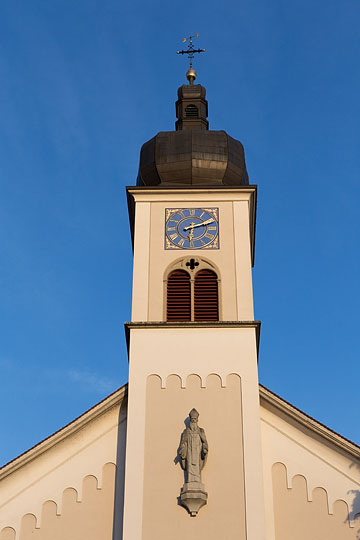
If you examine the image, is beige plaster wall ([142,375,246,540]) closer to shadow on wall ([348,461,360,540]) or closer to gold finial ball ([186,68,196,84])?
shadow on wall ([348,461,360,540])

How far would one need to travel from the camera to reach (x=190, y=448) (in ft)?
59.7

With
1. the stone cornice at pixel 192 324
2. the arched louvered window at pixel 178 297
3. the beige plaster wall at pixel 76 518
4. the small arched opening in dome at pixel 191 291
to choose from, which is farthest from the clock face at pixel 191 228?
the beige plaster wall at pixel 76 518

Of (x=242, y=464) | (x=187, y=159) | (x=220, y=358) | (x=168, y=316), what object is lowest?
(x=242, y=464)

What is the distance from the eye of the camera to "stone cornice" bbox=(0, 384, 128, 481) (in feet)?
61.9

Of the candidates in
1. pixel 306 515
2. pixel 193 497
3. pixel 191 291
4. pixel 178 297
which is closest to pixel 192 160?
pixel 191 291

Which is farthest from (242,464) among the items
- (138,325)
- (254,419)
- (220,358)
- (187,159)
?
(187,159)

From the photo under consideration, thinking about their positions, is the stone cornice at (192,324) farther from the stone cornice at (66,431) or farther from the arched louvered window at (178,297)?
the stone cornice at (66,431)

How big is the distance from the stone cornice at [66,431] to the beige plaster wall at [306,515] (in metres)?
3.76

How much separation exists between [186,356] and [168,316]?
133 cm

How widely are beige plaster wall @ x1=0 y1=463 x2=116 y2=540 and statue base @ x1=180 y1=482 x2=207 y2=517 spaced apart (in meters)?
1.65

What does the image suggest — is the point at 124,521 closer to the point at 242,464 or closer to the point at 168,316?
the point at 242,464

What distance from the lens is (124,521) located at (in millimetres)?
17750

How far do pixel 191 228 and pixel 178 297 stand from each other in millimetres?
1918

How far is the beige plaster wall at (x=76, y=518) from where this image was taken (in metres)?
18.2
